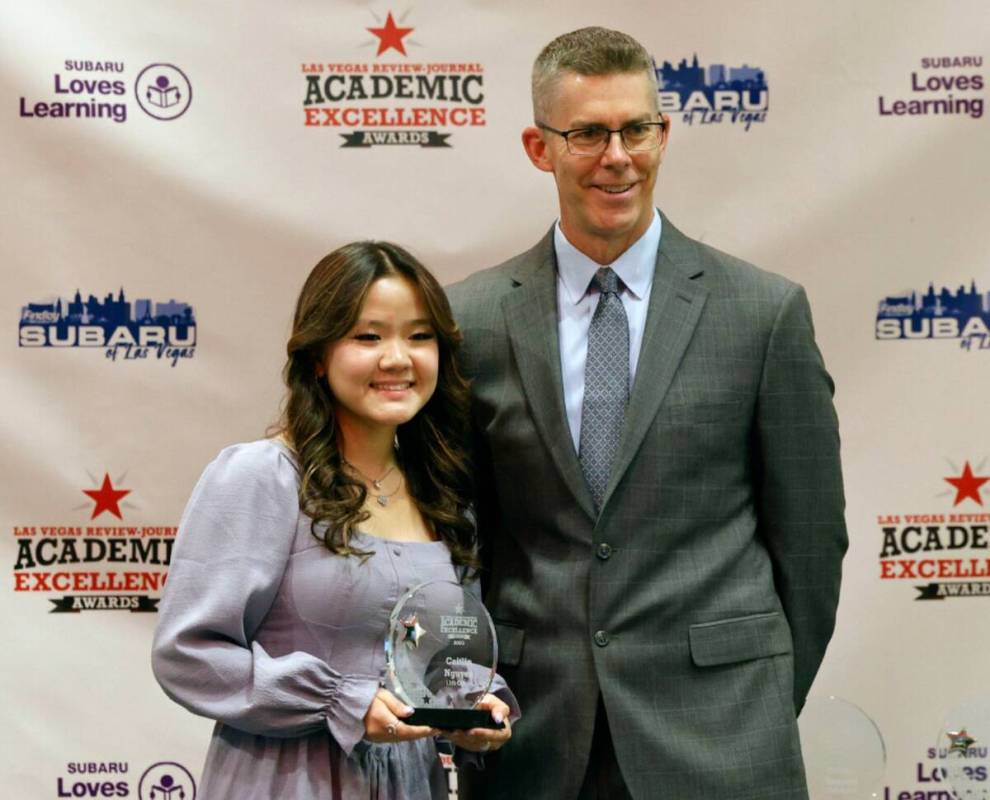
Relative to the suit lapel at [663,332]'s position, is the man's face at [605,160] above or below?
above

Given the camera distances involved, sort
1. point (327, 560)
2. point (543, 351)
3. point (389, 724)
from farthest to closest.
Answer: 1. point (543, 351)
2. point (327, 560)
3. point (389, 724)

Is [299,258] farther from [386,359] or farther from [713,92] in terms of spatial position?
[386,359]

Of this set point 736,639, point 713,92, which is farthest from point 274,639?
point 713,92

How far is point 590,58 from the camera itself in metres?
2.49

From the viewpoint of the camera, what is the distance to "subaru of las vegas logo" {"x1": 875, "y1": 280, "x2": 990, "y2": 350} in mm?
3578

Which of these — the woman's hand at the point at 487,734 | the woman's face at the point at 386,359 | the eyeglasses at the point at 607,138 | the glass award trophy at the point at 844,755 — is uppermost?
the eyeglasses at the point at 607,138

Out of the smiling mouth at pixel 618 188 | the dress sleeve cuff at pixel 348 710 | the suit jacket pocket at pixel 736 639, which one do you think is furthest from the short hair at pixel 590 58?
the dress sleeve cuff at pixel 348 710

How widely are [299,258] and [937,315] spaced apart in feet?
5.06

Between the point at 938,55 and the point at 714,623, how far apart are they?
5.90 ft

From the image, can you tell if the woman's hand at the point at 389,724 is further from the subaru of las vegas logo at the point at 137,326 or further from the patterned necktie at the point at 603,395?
the subaru of las vegas logo at the point at 137,326

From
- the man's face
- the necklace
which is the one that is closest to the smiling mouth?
the man's face

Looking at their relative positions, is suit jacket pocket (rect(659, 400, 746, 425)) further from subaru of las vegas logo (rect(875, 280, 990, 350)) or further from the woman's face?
subaru of las vegas logo (rect(875, 280, 990, 350))

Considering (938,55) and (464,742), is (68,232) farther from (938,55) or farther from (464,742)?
(938,55)

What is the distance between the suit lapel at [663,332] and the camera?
2.44 m
